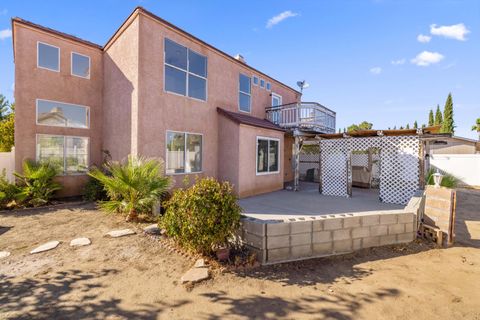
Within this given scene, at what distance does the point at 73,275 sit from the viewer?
13.2 ft

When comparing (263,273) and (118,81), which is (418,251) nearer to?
(263,273)

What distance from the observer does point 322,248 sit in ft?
16.2

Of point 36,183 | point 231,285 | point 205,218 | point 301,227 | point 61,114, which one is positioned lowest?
point 231,285

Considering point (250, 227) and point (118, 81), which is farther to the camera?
point (118, 81)

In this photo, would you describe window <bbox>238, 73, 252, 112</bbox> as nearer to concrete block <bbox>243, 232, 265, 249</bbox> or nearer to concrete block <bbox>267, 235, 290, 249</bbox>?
concrete block <bbox>243, 232, 265, 249</bbox>

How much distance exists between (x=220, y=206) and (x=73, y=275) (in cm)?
288

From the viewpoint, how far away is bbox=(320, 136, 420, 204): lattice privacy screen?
9281mm

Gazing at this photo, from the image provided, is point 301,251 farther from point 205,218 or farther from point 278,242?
point 205,218

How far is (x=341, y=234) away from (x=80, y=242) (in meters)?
6.15

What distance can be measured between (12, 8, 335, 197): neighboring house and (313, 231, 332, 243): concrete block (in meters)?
5.33

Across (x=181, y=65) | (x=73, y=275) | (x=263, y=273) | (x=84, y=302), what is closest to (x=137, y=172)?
(x=73, y=275)

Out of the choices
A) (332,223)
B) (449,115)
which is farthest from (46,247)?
(449,115)

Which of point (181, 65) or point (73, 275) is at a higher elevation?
point (181, 65)

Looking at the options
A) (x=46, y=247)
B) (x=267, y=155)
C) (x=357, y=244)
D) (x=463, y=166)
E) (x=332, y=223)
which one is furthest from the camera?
(x=463, y=166)
